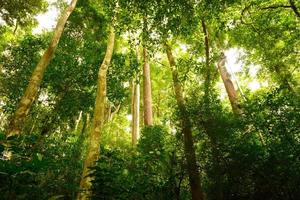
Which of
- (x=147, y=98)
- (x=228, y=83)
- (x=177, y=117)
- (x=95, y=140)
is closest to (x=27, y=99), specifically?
(x=95, y=140)

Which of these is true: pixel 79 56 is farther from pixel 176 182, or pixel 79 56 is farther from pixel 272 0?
pixel 272 0

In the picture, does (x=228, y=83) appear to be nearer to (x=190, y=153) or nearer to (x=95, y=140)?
(x=190, y=153)

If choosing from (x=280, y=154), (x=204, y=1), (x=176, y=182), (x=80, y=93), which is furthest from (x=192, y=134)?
(x=80, y=93)

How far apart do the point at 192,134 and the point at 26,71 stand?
26.1 ft

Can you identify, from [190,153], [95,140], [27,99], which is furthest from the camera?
[190,153]

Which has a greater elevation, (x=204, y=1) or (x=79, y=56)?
(x=79, y=56)

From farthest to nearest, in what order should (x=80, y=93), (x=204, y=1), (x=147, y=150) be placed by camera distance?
(x=80, y=93)
(x=147, y=150)
(x=204, y=1)

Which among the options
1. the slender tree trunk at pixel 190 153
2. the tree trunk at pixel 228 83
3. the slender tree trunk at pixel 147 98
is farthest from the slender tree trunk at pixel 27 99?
the tree trunk at pixel 228 83

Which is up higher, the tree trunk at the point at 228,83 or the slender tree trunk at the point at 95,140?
the tree trunk at the point at 228,83

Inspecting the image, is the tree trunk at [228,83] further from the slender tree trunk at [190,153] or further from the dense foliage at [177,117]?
the slender tree trunk at [190,153]

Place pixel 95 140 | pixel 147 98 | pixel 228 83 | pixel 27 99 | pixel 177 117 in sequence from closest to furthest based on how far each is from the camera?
pixel 95 140
pixel 27 99
pixel 177 117
pixel 228 83
pixel 147 98

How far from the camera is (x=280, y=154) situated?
7566mm

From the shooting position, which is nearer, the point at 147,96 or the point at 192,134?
the point at 192,134

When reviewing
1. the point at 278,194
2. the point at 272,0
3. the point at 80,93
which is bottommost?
the point at 278,194
